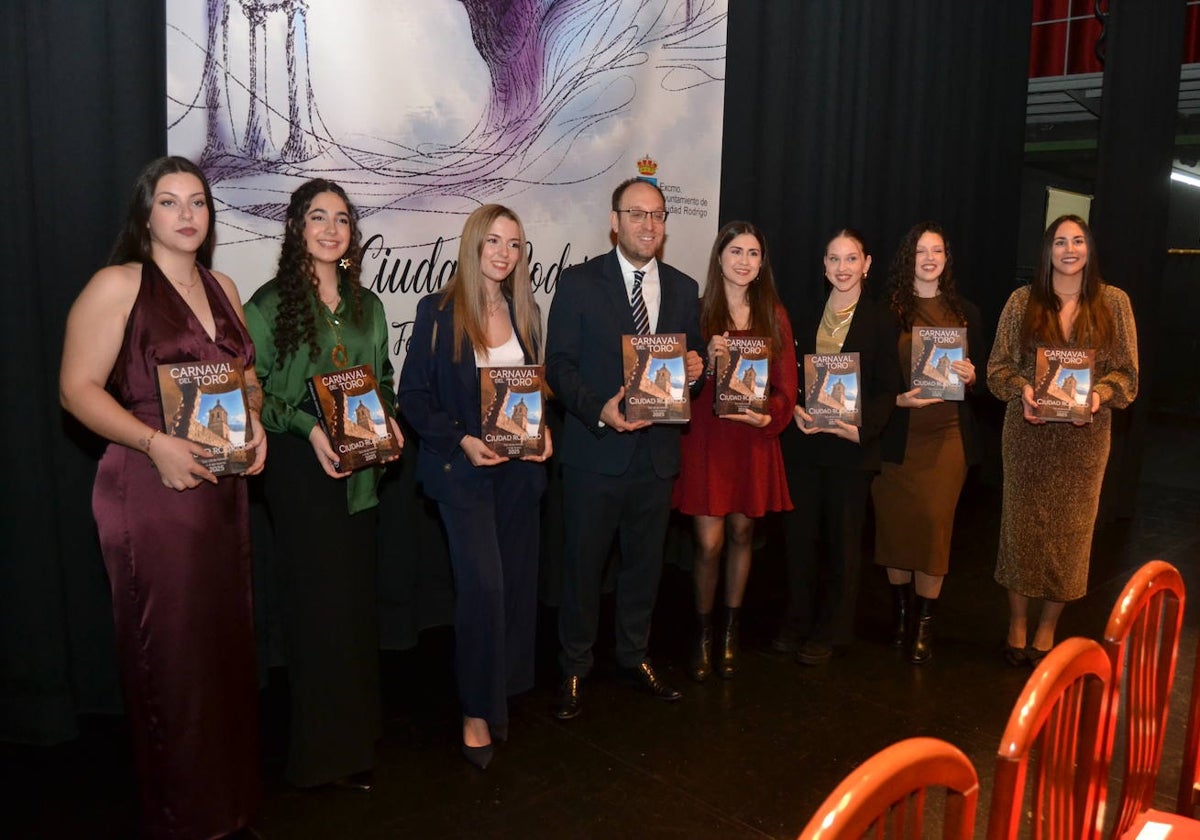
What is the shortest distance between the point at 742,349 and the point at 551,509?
159 cm

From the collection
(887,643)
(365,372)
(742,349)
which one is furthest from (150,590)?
(887,643)

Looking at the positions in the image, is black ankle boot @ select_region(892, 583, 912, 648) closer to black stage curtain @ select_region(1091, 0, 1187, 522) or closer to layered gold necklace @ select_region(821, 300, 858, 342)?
layered gold necklace @ select_region(821, 300, 858, 342)

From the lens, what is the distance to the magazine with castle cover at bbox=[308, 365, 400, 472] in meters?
2.64

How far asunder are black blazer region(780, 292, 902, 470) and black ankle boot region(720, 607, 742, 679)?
67 cm

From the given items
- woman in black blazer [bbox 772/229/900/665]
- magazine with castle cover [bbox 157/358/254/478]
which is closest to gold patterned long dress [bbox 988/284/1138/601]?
woman in black blazer [bbox 772/229/900/665]

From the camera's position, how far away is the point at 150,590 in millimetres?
2451

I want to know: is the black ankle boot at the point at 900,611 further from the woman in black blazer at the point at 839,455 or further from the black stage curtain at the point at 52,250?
the black stage curtain at the point at 52,250

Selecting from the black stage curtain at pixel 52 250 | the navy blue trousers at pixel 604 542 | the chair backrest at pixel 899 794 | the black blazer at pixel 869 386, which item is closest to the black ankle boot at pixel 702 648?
the navy blue trousers at pixel 604 542

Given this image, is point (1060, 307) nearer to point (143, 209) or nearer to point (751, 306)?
point (751, 306)

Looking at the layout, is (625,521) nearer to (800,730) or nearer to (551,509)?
(800,730)

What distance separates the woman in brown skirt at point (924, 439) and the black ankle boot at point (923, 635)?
1cm

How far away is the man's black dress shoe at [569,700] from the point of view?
11.3ft

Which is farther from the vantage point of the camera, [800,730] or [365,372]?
[800,730]

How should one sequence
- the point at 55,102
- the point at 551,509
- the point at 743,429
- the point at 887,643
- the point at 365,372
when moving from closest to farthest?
the point at 365,372, the point at 55,102, the point at 743,429, the point at 887,643, the point at 551,509
